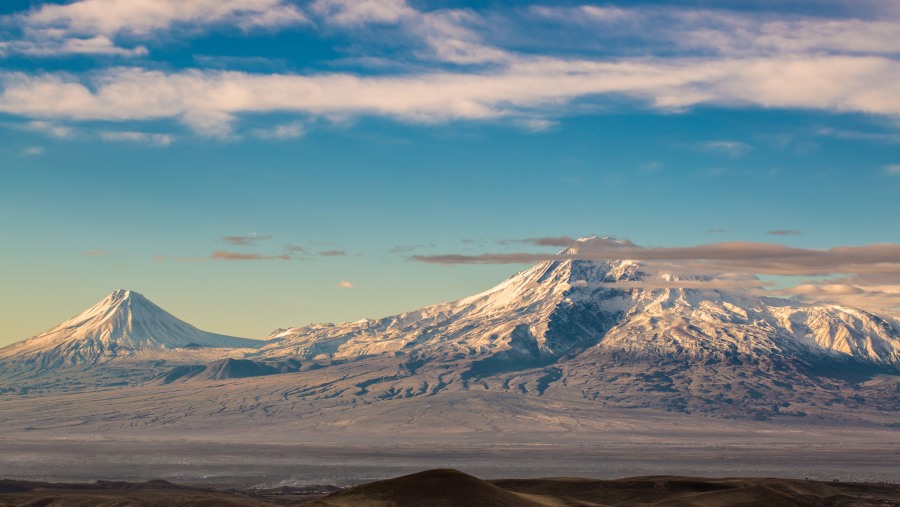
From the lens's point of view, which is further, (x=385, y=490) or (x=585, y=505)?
(x=585, y=505)

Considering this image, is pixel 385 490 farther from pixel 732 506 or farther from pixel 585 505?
pixel 732 506

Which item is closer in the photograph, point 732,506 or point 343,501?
point 343,501

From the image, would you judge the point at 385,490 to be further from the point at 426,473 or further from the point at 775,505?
the point at 775,505

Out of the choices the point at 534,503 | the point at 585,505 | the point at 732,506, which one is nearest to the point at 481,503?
the point at 534,503

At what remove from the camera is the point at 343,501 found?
177250mm

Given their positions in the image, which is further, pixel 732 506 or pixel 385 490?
pixel 732 506

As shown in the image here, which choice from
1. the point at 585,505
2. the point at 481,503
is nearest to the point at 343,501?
the point at 481,503

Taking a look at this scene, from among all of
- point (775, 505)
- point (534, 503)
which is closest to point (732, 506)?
point (775, 505)

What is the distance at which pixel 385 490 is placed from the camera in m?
185

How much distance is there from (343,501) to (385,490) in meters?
9.90

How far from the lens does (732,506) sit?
19875cm

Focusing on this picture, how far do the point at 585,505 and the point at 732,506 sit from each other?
2611 centimetres

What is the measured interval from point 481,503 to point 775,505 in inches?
2232

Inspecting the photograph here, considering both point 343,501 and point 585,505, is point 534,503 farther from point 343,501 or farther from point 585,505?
point 343,501
